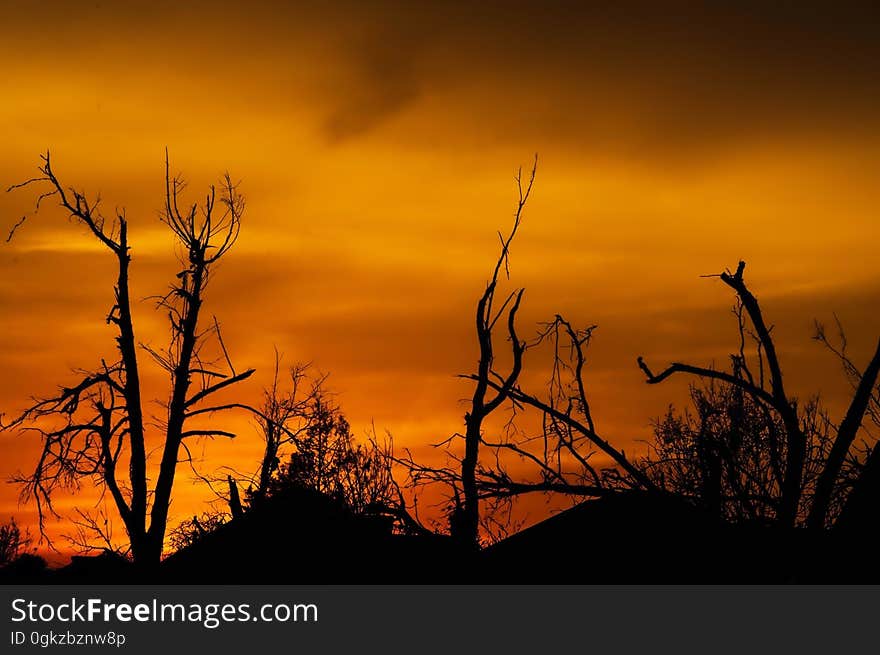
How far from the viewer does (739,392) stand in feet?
53.3

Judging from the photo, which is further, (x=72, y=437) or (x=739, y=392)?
(x=72, y=437)

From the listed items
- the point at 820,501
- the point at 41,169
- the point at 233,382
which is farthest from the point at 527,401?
the point at 41,169

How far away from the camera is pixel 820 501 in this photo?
813cm

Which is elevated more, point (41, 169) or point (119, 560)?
point (41, 169)

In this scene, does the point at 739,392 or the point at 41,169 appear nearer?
the point at 739,392
